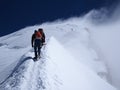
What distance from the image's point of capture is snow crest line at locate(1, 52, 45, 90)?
1828 cm

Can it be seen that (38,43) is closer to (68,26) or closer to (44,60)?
(44,60)

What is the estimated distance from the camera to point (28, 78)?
64.2 feet

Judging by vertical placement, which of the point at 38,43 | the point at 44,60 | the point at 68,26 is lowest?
the point at 44,60

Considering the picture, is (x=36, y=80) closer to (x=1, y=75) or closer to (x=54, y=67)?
(x=54, y=67)

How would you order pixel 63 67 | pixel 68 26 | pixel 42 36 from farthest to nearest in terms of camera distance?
pixel 68 26, pixel 42 36, pixel 63 67

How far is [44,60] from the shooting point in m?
23.0

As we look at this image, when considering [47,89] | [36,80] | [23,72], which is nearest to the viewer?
[47,89]

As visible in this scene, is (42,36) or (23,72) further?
(42,36)

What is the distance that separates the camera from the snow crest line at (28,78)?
720 inches

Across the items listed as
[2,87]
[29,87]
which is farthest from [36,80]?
[2,87]

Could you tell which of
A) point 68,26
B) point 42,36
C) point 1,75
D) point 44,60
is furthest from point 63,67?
point 68,26

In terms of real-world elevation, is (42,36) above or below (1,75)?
above

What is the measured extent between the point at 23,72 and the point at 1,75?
536cm

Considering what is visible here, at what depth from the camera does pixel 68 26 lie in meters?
184
